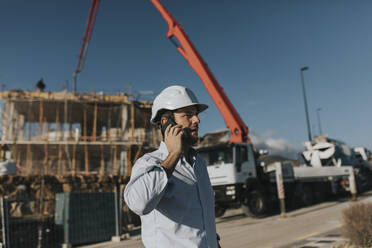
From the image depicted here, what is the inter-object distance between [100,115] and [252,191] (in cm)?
2219

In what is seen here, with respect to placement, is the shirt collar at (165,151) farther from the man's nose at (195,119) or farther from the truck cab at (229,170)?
the truck cab at (229,170)

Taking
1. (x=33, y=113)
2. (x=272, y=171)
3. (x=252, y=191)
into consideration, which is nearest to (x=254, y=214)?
(x=252, y=191)

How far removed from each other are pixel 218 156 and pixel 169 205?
11389 mm

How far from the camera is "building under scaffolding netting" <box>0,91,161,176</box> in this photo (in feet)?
94.5

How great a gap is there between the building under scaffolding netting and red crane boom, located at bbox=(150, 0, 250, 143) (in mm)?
11233

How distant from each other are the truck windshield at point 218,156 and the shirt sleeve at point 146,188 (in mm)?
11343

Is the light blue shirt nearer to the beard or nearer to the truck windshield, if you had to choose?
the beard

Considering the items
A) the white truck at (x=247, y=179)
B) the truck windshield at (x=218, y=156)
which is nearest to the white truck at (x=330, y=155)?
the white truck at (x=247, y=179)

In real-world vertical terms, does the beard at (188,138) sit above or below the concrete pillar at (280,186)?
above

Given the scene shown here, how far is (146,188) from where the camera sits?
60.9 inches

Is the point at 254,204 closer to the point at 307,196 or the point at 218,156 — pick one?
the point at 218,156

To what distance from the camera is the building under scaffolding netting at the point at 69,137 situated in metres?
28.8

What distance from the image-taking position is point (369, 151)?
2512cm

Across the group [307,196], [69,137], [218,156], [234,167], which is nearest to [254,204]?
[234,167]
